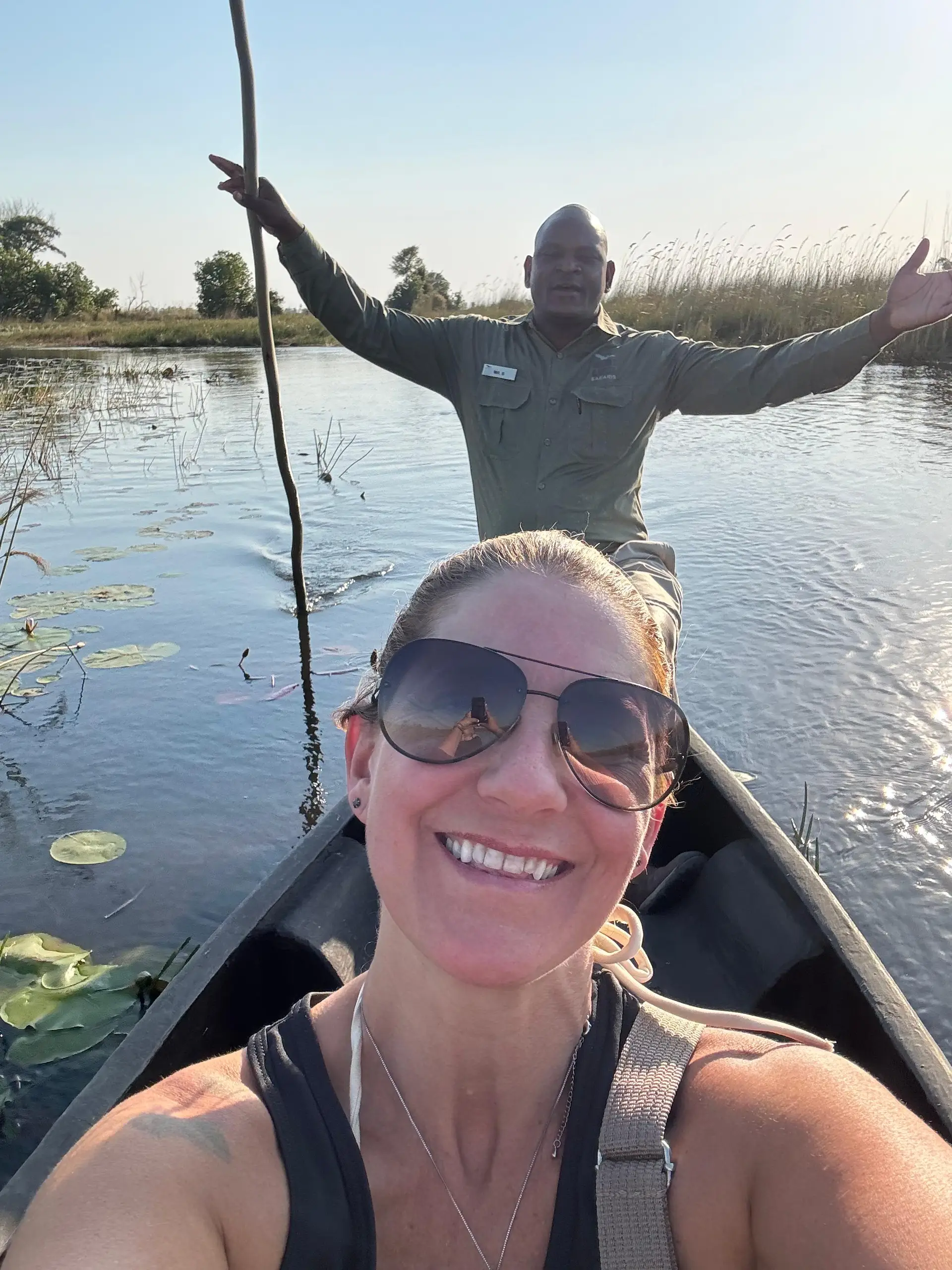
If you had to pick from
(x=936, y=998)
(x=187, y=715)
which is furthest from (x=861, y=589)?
(x=187, y=715)

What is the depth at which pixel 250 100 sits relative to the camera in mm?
4066

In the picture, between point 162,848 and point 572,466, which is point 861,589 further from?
point 162,848

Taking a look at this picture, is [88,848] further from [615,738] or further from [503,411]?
[615,738]

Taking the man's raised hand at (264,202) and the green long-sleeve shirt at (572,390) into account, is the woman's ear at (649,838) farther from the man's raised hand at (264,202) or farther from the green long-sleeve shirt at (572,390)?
the man's raised hand at (264,202)

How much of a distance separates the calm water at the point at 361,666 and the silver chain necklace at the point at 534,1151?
200 centimetres

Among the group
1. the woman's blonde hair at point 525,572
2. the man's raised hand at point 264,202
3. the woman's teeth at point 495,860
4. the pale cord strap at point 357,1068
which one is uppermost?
the man's raised hand at point 264,202

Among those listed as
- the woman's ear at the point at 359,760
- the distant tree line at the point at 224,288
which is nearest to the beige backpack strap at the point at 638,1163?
the woman's ear at the point at 359,760

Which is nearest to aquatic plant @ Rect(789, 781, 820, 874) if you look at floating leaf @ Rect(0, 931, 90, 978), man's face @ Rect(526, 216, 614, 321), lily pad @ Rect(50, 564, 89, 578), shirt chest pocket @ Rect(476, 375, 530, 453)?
shirt chest pocket @ Rect(476, 375, 530, 453)

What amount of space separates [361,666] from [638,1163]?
16.9 feet

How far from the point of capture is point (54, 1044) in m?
2.96

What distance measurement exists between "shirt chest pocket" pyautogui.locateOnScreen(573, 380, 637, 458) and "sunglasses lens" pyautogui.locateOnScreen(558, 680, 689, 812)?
3043mm

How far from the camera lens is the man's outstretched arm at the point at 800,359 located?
12.0 feet

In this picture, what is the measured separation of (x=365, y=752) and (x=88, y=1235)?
0.74 metres

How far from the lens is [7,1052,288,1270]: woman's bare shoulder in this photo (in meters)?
1.05
